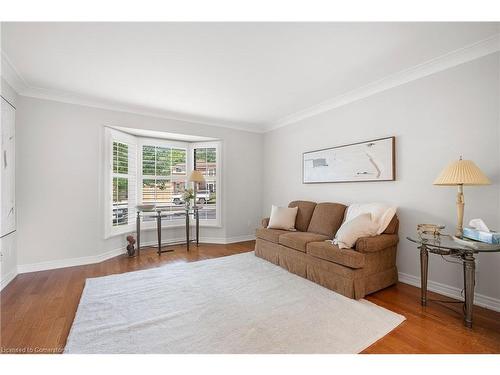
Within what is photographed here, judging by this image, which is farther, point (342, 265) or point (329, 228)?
point (329, 228)

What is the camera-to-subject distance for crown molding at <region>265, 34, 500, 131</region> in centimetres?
213

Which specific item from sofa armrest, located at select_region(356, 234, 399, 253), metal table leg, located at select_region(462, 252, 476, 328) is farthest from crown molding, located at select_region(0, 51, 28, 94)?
metal table leg, located at select_region(462, 252, 476, 328)

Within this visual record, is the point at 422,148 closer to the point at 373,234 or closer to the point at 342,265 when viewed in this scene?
the point at 373,234

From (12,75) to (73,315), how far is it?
112 inches

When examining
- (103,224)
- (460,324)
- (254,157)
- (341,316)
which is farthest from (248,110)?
(460,324)

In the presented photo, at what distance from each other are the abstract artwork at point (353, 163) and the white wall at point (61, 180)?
294cm

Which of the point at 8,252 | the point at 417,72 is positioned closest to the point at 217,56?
the point at 417,72

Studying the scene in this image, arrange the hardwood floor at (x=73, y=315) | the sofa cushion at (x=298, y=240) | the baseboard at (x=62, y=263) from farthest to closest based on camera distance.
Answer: the baseboard at (x=62, y=263) → the sofa cushion at (x=298, y=240) → the hardwood floor at (x=73, y=315)

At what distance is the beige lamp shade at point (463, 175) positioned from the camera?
1.92m

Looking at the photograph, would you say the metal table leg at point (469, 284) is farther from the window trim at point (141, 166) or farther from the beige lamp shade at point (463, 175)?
the window trim at point (141, 166)

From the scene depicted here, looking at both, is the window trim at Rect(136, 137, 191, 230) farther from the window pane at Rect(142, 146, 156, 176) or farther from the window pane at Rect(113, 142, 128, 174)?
the window pane at Rect(113, 142, 128, 174)

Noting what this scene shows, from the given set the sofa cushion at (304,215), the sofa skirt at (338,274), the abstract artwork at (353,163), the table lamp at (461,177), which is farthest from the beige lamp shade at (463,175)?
the sofa cushion at (304,215)
